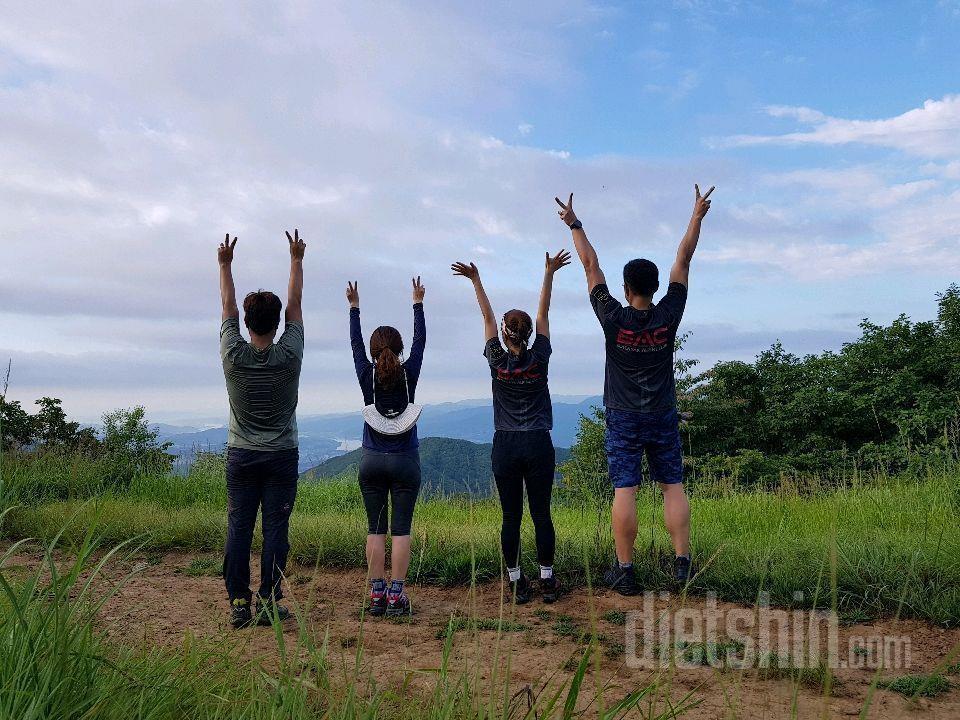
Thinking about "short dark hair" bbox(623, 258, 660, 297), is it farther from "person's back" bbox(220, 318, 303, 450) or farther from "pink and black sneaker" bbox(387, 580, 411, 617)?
"pink and black sneaker" bbox(387, 580, 411, 617)

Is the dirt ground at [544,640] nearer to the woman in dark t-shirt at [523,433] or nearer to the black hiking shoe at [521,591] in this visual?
the black hiking shoe at [521,591]

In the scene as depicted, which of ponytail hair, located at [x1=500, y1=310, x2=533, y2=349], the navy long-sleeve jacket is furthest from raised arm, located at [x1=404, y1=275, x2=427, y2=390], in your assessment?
ponytail hair, located at [x1=500, y1=310, x2=533, y2=349]

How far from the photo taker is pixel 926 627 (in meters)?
4.93

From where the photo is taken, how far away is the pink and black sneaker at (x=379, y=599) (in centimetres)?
539

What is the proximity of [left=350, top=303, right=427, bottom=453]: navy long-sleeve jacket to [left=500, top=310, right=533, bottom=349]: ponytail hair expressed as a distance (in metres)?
0.66

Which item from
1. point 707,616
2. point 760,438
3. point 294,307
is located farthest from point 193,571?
point 760,438

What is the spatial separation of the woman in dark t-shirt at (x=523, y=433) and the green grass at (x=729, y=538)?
0.44 m

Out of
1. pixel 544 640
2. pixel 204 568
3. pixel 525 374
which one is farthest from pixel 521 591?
pixel 204 568

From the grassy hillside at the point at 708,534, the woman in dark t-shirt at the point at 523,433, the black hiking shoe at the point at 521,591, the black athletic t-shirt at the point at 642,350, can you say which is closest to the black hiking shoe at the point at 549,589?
the woman in dark t-shirt at the point at 523,433

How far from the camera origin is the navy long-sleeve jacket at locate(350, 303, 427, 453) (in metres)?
5.46

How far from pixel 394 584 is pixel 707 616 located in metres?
2.29

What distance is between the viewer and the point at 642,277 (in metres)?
5.71

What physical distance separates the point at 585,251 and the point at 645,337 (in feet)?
2.86

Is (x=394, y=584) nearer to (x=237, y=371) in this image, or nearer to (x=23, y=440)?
(x=237, y=371)
